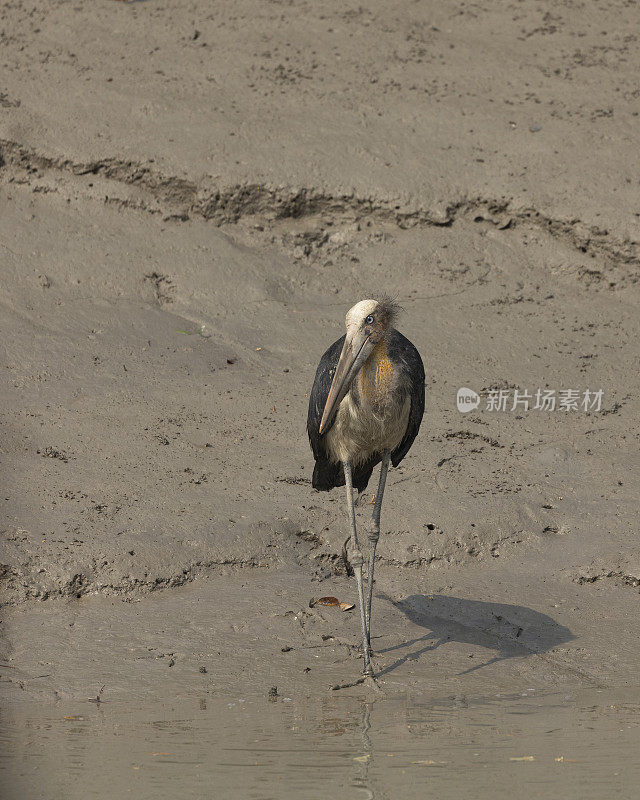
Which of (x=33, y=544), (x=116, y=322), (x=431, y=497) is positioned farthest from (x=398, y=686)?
(x=116, y=322)

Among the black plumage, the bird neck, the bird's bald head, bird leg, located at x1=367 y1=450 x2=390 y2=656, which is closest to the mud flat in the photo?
bird leg, located at x1=367 y1=450 x2=390 y2=656

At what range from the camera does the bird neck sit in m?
4.69

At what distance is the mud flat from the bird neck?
102cm

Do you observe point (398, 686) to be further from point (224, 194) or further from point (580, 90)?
point (580, 90)

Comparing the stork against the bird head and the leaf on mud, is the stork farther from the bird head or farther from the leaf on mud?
the leaf on mud

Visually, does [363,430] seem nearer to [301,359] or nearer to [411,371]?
[411,371]

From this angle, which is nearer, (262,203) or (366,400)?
(366,400)

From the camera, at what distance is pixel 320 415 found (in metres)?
4.86

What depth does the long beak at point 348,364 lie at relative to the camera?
181 inches

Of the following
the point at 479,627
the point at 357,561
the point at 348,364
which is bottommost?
the point at 479,627

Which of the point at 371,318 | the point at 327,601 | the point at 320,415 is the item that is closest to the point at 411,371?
the point at 371,318

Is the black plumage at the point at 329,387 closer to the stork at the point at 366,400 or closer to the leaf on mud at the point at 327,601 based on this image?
the stork at the point at 366,400

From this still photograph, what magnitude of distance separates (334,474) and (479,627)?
1.01 meters

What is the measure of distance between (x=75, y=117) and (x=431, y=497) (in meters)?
Answer: 4.58
